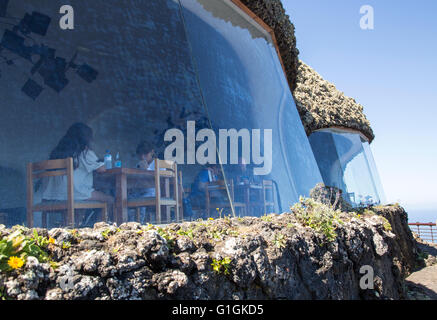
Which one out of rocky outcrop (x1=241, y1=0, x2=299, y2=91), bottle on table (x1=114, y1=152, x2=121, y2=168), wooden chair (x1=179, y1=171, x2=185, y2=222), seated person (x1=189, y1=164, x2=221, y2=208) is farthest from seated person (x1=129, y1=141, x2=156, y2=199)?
rocky outcrop (x1=241, y1=0, x2=299, y2=91)

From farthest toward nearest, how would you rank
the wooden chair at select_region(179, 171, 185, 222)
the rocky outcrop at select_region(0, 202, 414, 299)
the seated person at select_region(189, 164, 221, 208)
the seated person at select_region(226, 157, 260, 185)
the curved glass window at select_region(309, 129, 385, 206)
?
1. the curved glass window at select_region(309, 129, 385, 206)
2. the seated person at select_region(226, 157, 260, 185)
3. the seated person at select_region(189, 164, 221, 208)
4. the wooden chair at select_region(179, 171, 185, 222)
5. the rocky outcrop at select_region(0, 202, 414, 299)

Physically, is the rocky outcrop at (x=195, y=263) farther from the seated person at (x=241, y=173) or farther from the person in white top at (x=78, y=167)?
the seated person at (x=241, y=173)

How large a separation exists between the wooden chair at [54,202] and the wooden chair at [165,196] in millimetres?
259

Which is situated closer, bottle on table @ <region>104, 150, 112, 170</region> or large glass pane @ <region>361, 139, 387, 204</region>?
bottle on table @ <region>104, 150, 112, 170</region>

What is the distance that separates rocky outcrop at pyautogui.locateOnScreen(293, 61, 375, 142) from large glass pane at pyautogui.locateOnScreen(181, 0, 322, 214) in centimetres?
256

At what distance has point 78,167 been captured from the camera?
7.43 feet

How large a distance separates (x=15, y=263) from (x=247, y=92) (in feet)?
10.6

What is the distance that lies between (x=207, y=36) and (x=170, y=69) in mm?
804

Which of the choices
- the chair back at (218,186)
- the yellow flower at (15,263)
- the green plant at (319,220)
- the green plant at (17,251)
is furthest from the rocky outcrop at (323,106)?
the yellow flower at (15,263)

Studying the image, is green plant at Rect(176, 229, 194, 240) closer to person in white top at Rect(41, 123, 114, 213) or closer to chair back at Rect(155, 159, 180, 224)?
chair back at Rect(155, 159, 180, 224)

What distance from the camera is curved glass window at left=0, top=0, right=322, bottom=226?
7.34 ft

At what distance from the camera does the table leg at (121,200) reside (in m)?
2.31
